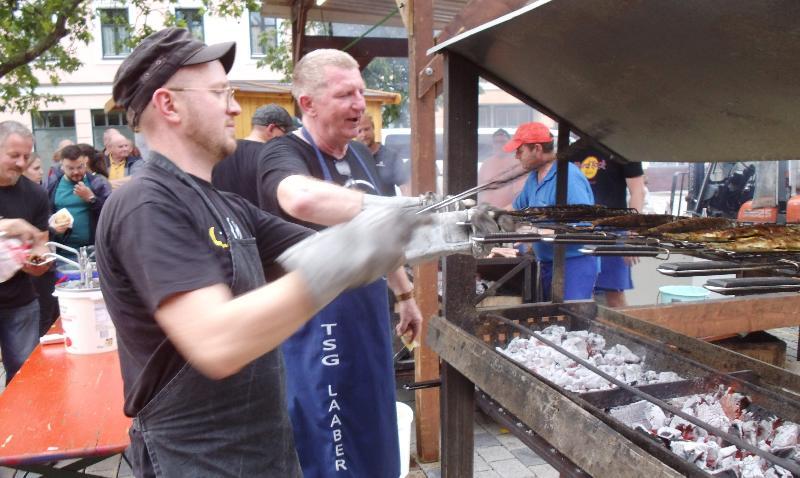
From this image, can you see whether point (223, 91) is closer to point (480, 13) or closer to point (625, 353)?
point (480, 13)

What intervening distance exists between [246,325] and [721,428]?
177 centimetres

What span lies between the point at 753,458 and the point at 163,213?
1.90 meters

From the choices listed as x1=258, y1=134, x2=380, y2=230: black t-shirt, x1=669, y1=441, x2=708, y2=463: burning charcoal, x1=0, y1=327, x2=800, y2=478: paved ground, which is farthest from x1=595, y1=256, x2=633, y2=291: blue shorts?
→ x1=669, y1=441, x2=708, y2=463: burning charcoal

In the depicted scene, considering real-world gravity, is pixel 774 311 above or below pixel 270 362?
below

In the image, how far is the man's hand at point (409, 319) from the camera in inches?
107

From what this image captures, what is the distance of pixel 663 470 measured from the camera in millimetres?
1534

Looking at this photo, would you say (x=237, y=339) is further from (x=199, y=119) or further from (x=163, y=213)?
(x=199, y=119)

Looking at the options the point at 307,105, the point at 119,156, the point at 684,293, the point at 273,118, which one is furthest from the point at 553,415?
the point at 119,156

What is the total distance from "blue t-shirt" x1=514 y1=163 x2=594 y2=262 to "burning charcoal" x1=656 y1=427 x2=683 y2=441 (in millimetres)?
2108

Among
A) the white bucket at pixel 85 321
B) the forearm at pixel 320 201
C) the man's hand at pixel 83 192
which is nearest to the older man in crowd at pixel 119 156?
the man's hand at pixel 83 192

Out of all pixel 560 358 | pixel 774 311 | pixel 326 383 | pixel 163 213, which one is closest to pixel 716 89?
pixel 560 358

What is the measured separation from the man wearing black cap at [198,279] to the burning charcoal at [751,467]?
137cm

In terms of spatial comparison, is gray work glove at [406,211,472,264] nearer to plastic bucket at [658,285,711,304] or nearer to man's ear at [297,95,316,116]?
man's ear at [297,95,316,116]

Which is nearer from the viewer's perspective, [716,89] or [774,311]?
[716,89]
